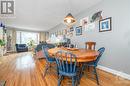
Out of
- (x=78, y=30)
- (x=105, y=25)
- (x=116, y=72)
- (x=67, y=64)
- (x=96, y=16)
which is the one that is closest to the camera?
(x=67, y=64)

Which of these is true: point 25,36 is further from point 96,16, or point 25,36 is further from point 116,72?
point 116,72

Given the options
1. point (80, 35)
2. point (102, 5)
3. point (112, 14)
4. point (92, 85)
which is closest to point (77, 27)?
point (80, 35)

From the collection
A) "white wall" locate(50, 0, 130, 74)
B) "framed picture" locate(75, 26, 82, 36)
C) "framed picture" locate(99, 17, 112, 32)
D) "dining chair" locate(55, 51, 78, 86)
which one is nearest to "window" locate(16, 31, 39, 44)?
"framed picture" locate(75, 26, 82, 36)

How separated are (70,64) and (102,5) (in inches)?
104

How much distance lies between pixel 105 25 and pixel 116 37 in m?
0.59

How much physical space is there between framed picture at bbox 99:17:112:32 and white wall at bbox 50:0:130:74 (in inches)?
4.3

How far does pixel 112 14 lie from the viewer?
327 centimetres

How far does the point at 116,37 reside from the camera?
3.13 meters

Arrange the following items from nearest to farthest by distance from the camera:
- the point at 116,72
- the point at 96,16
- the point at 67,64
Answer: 1. the point at 67,64
2. the point at 116,72
3. the point at 96,16

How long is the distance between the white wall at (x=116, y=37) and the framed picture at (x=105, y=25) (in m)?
0.11

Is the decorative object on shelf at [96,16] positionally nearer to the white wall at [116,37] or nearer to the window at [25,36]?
the white wall at [116,37]

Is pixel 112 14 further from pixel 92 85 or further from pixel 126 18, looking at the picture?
pixel 92 85

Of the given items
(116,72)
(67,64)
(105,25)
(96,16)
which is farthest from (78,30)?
(67,64)

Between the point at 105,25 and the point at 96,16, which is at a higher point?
the point at 96,16
